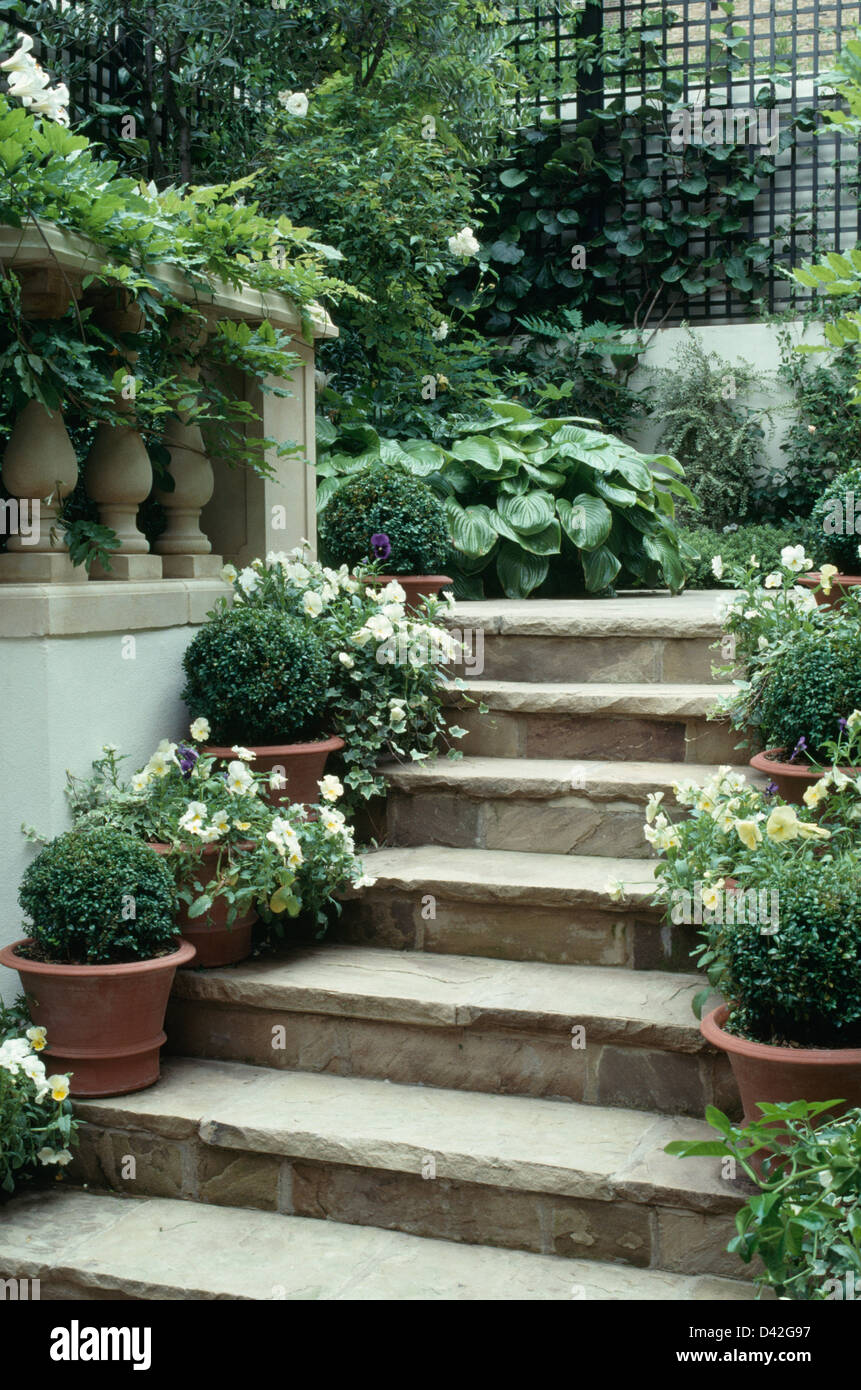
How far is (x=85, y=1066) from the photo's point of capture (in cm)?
258

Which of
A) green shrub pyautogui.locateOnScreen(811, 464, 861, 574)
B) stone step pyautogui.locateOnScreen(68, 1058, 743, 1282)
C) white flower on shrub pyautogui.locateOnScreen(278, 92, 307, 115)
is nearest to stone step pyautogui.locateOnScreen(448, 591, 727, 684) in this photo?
green shrub pyautogui.locateOnScreen(811, 464, 861, 574)

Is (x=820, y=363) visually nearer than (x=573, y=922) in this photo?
No

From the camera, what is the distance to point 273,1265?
7.37 ft

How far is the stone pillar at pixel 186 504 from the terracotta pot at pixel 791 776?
4.96 feet

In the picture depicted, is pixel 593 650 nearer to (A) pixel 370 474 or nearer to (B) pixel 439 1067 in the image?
(A) pixel 370 474

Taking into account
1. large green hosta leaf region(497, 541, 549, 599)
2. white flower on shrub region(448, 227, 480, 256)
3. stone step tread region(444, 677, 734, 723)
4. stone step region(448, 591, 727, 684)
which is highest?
white flower on shrub region(448, 227, 480, 256)

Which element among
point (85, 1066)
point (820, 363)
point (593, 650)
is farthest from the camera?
point (820, 363)

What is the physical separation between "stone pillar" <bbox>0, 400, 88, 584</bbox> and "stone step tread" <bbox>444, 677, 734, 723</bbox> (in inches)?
46.2

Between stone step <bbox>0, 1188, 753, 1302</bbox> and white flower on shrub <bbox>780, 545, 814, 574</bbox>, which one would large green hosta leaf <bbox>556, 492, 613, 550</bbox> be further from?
stone step <bbox>0, 1188, 753, 1302</bbox>

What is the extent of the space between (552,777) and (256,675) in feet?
2.50

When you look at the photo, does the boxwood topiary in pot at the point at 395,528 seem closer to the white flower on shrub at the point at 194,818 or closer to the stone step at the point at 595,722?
the stone step at the point at 595,722

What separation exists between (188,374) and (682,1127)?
6.93 feet

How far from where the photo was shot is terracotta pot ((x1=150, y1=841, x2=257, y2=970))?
2791mm
